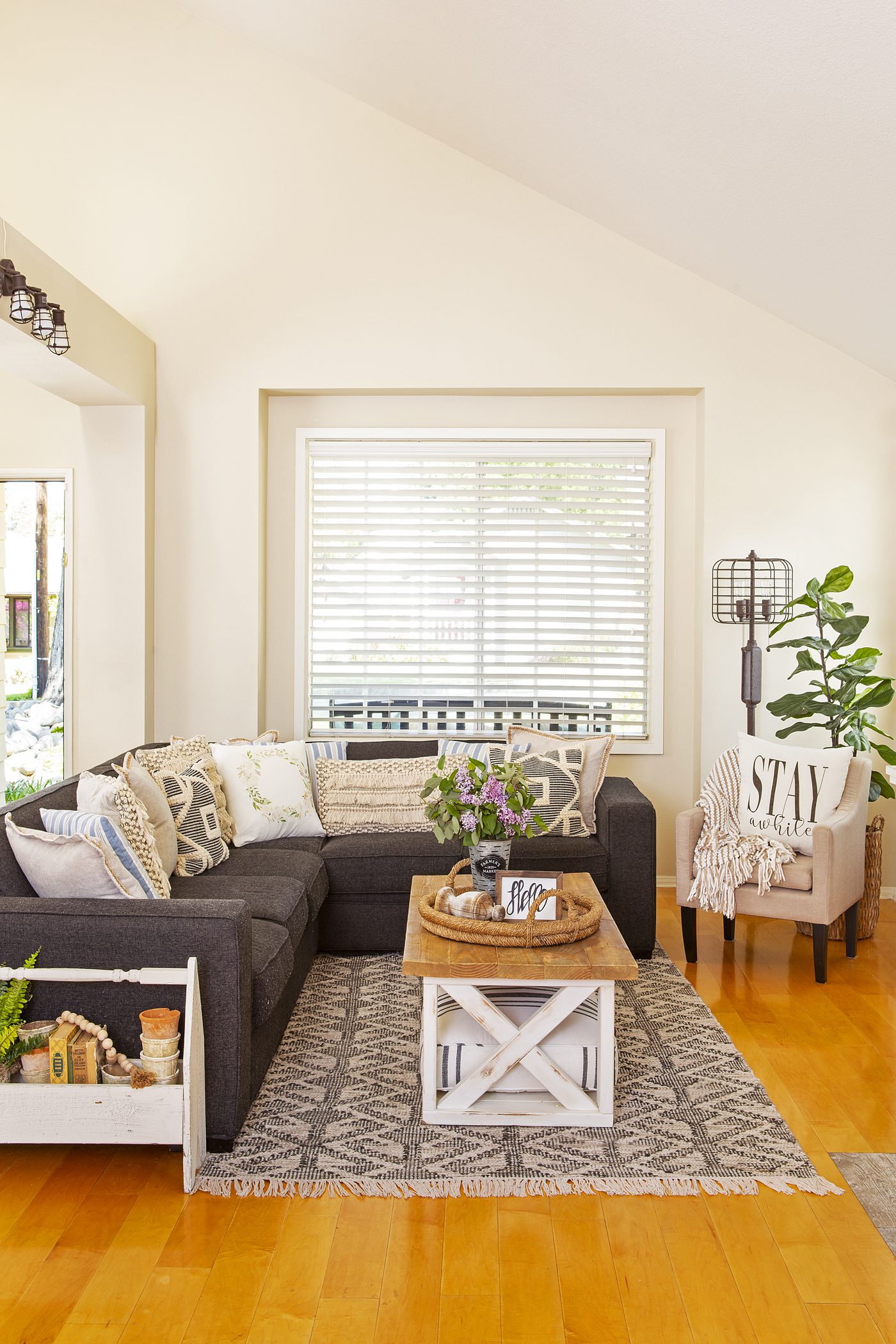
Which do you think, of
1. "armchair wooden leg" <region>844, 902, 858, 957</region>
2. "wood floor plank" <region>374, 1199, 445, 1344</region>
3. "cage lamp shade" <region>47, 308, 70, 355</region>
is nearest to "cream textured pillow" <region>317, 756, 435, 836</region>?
"armchair wooden leg" <region>844, 902, 858, 957</region>

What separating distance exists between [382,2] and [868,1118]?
440cm

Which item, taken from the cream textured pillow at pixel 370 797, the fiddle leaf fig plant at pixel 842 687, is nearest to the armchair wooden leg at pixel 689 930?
the fiddle leaf fig plant at pixel 842 687

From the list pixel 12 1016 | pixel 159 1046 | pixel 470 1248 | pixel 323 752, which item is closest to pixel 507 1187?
pixel 470 1248

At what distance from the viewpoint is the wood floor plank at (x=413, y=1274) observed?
6.64ft

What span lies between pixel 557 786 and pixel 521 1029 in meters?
1.78

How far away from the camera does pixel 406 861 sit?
428cm

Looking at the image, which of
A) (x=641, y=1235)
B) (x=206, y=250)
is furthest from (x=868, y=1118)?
(x=206, y=250)

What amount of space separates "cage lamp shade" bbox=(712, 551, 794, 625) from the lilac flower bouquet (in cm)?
215

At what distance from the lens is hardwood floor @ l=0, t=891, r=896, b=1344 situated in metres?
2.03

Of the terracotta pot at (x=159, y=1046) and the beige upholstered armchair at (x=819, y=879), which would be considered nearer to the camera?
the terracotta pot at (x=159, y=1046)

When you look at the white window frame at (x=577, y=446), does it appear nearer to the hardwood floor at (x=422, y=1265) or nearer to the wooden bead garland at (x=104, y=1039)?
the hardwood floor at (x=422, y=1265)

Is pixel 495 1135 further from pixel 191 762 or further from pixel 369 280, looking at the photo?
pixel 369 280

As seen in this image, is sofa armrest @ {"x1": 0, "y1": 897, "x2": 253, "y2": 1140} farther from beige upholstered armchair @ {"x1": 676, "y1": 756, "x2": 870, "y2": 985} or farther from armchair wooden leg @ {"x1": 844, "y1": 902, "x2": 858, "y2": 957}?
armchair wooden leg @ {"x1": 844, "y1": 902, "x2": 858, "y2": 957}

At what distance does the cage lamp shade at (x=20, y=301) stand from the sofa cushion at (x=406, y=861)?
7.62ft
